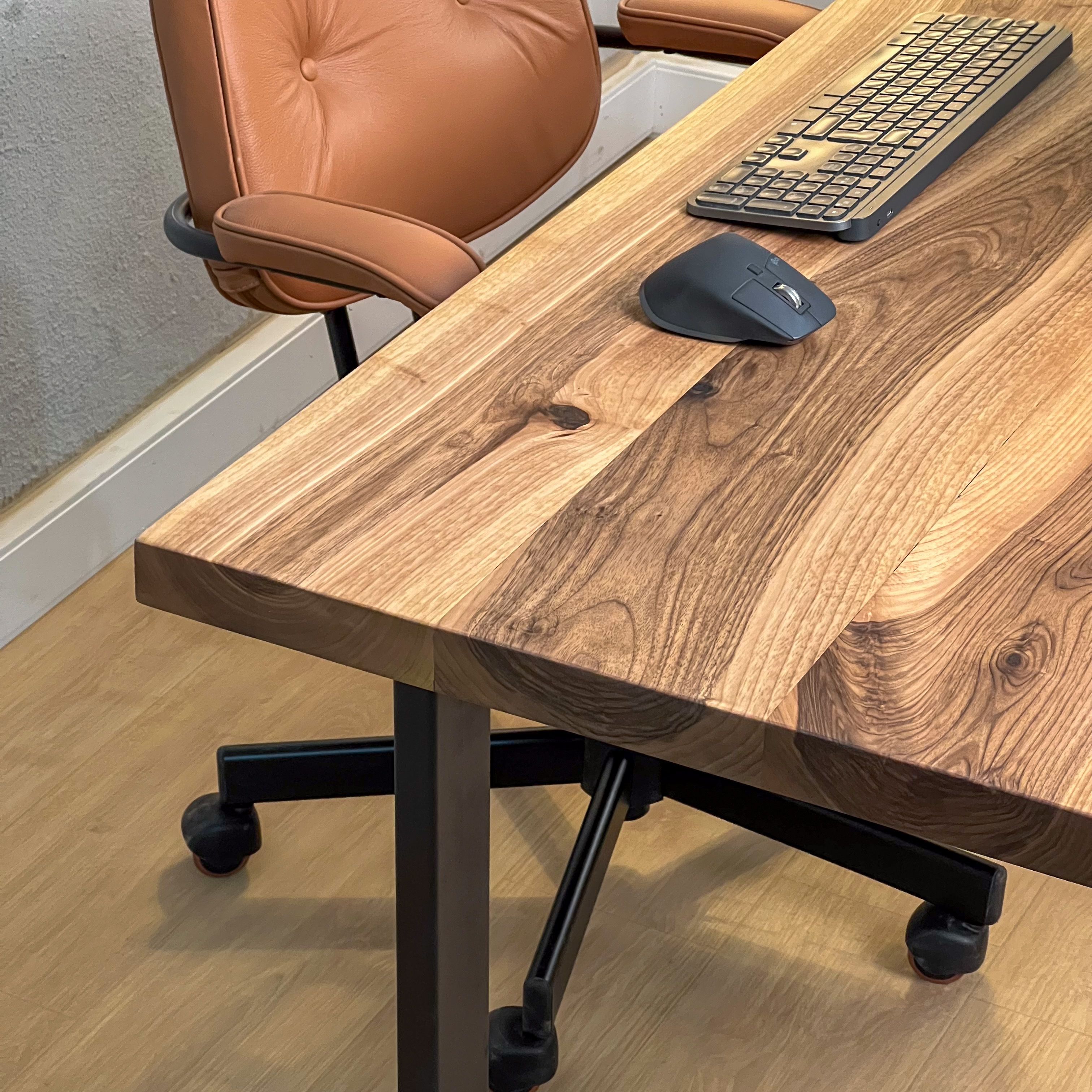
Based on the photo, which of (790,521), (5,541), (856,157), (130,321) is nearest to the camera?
(790,521)

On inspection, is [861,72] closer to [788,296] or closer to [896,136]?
[896,136]

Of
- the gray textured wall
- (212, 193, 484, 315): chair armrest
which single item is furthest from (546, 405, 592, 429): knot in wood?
the gray textured wall

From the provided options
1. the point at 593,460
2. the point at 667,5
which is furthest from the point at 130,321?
the point at 593,460

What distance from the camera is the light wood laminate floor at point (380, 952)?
50.5 inches

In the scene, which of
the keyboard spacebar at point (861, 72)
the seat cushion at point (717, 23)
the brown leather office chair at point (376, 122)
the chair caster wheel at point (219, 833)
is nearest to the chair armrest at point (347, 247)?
the brown leather office chair at point (376, 122)

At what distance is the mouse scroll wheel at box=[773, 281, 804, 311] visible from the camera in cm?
86

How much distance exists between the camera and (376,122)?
1.34 m

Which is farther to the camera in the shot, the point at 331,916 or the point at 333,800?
the point at 333,800

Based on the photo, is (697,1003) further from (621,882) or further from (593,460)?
(593,460)

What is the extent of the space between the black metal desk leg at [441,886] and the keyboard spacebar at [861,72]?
643 millimetres

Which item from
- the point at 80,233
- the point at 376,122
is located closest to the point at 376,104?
the point at 376,122

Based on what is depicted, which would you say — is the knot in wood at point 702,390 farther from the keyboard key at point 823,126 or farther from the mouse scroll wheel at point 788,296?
the keyboard key at point 823,126

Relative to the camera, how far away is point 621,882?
57.5 inches

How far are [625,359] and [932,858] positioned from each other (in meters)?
0.63
